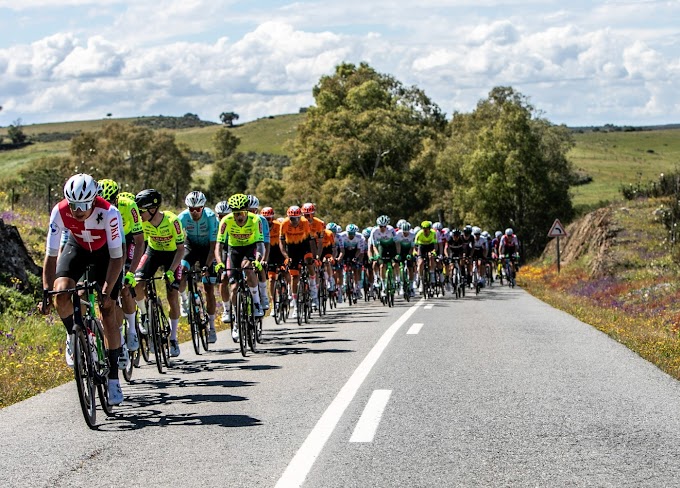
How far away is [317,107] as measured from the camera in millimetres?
75188

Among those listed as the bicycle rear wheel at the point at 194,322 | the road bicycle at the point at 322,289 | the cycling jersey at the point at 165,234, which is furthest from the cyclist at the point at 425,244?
the cycling jersey at the point at 165,234

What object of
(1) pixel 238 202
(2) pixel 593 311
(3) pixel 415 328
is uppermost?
(1) pixel 238 202

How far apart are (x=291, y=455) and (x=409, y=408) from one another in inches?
75.1

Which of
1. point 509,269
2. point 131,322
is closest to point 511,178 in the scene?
point 509,269

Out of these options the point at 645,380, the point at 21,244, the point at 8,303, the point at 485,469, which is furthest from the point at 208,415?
the point at 21,244

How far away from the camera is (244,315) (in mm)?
12320

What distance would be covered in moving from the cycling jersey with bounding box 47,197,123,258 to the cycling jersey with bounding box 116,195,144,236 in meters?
2.07


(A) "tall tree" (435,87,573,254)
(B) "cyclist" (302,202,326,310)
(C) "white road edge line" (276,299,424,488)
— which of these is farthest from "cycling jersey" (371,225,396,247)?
(A) "tall tree" (435,87,573,254)

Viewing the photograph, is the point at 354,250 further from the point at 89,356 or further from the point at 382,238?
the point at 89,356

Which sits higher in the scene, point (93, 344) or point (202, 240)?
point (202, 240)

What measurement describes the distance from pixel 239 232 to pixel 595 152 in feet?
469

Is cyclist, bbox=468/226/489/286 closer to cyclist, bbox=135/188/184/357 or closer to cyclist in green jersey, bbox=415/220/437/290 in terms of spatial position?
cyclist in green jersey, bbox=415/220/437/290

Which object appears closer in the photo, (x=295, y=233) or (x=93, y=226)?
(x=93, y=226)

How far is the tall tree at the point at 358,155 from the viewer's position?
67938mm
